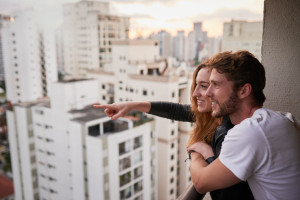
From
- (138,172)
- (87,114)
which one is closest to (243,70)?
(87,114)

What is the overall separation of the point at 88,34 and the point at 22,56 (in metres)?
3.20

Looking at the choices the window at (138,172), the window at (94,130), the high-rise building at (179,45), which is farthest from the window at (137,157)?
the high-rise building at (179,45)

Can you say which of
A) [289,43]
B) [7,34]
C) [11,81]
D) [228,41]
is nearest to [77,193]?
[228,41]

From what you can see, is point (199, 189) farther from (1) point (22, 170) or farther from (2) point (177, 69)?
(1) point (22, 170)

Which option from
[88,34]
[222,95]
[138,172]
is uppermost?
[88,34]

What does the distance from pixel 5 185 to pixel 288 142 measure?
958 centimetres

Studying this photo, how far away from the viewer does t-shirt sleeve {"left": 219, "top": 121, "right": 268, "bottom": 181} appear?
0.50 meters

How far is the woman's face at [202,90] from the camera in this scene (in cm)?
79

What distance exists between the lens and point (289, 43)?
2.70 feet

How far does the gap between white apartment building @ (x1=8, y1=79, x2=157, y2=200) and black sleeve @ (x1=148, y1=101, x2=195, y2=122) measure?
3.89 m

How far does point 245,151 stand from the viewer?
1.65 feet

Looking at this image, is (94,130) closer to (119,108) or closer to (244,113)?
(119,108)

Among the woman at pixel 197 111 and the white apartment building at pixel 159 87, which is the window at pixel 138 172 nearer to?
the white apartment building at pixel 159 87

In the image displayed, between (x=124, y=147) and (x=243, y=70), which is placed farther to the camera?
(x=124, y=147)
